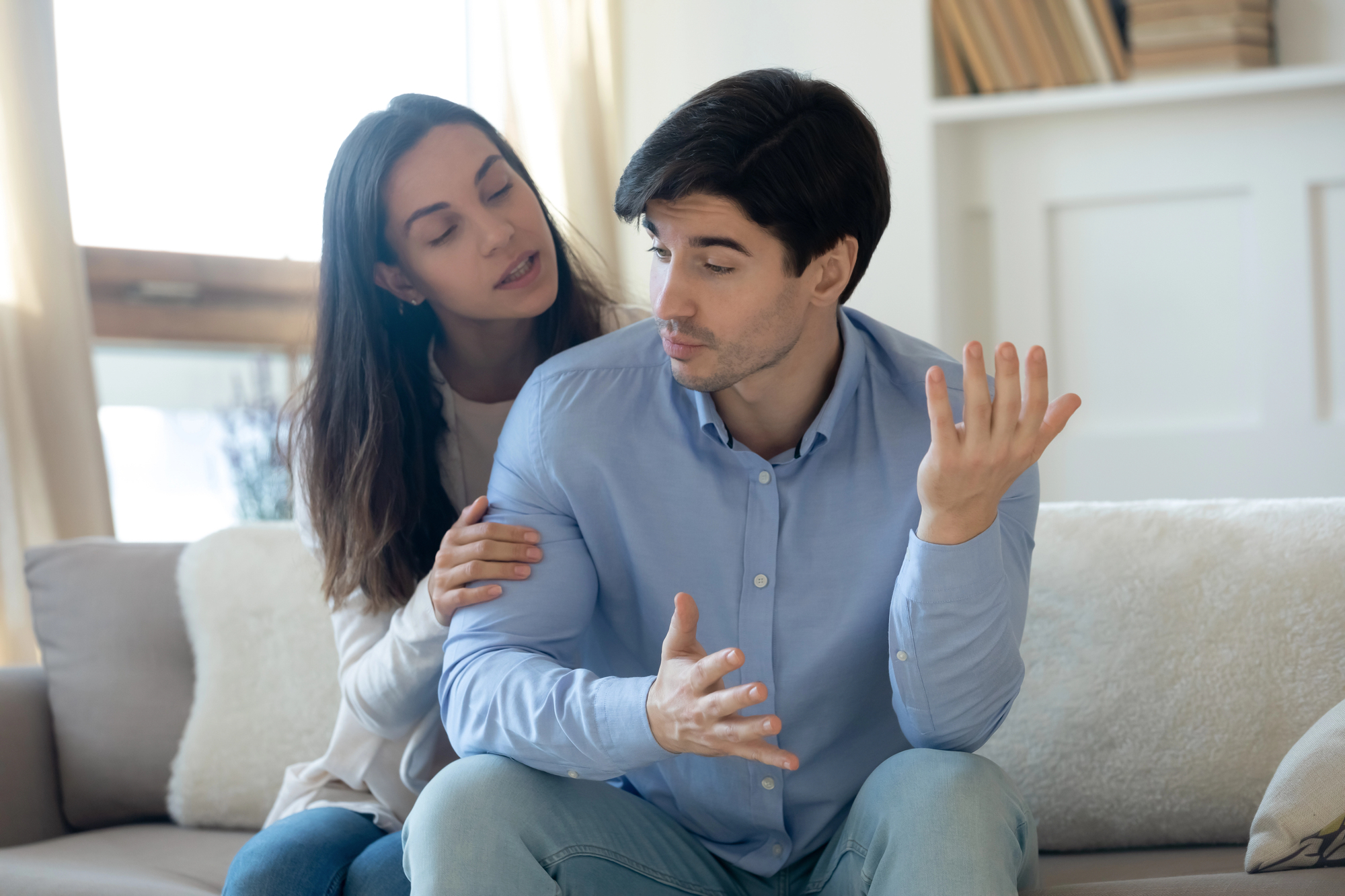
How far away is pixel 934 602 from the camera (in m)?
1.04

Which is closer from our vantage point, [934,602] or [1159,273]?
[934,602]

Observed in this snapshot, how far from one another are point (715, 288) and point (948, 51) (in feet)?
5.22

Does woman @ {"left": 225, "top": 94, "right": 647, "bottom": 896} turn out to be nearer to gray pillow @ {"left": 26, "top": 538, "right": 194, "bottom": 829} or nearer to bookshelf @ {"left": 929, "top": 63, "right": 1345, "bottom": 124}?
gray pillow @ {"left": 26, "top": 538, "right": 194, "bottom": 829}

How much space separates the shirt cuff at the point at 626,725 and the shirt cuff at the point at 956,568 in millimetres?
243

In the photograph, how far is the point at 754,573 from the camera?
1190 millimetres

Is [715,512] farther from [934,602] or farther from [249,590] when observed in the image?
A: [249,590]

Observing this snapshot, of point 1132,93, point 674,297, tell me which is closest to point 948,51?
point 1132,93

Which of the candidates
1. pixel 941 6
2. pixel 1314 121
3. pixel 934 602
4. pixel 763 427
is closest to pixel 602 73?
pixel 941 6

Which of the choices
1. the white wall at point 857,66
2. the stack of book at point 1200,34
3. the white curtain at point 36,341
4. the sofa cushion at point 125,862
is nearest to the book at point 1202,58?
the stack of book at point 1200,34

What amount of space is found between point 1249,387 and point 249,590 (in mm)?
1863

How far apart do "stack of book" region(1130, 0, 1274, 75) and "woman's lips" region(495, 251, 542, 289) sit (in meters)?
1.50

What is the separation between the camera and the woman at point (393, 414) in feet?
4.40

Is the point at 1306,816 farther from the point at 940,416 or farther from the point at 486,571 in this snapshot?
the point at 486,571

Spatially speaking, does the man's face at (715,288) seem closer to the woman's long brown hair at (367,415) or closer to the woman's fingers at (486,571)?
the woman's fingers at (486,571)
